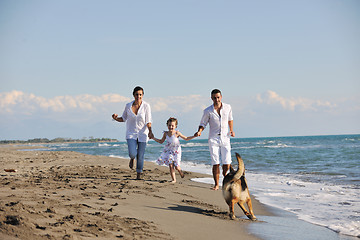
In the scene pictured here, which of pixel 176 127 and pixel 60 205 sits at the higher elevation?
pixel 176 127

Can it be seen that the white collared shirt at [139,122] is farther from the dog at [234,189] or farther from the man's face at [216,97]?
the dog at [234,189]

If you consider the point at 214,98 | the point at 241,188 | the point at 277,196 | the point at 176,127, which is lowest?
the point at 277,196

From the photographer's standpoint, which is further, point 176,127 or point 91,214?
point 176,127

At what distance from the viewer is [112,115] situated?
819 cm

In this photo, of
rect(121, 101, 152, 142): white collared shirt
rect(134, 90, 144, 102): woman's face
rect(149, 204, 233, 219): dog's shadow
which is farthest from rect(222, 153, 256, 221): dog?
rect(134, 90, 144, 102): woman's face

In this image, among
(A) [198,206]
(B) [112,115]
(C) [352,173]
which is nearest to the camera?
(A) [198,206]

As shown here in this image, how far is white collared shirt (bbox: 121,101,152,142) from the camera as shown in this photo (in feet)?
25.9

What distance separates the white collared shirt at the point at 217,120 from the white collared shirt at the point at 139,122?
136 centimetres

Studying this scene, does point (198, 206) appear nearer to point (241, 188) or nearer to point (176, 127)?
point (241, 188)

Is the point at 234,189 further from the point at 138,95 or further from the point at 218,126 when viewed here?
the point at 138,95

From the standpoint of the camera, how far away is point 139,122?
793 centimetres

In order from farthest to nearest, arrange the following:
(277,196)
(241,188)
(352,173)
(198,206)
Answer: (352,173) < (277,196) < (198,206) < (241,188)

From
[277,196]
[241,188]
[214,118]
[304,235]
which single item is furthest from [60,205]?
[277,196]

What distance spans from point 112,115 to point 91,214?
4251 millimetres
